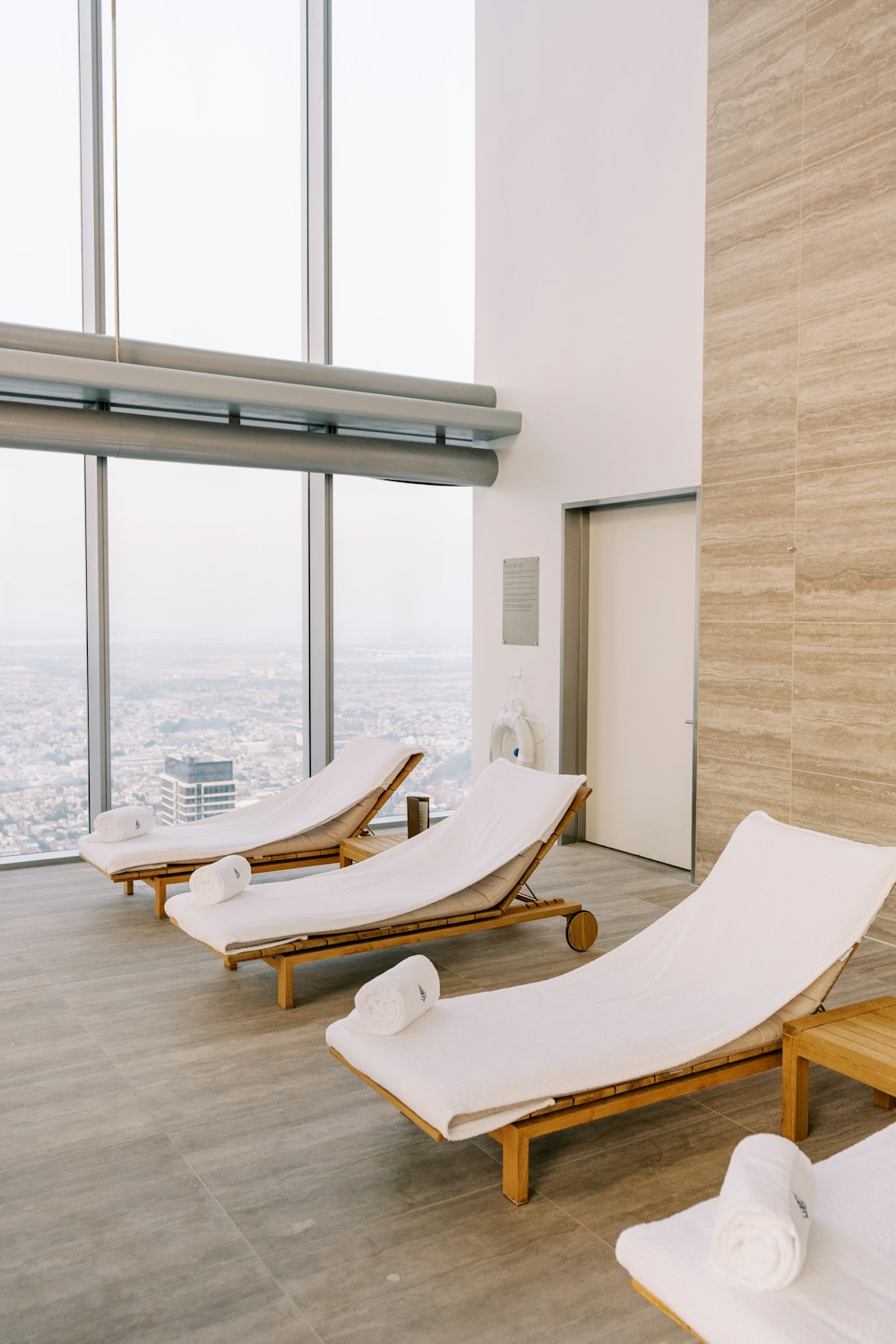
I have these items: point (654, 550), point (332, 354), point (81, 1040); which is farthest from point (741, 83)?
point (81, 1040)

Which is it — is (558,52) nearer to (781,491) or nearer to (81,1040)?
(781,491)

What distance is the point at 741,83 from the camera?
552 cm

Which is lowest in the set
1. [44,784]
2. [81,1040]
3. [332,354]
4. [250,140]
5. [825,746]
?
[81,1040]

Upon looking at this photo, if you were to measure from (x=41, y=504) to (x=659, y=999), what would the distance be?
483cm

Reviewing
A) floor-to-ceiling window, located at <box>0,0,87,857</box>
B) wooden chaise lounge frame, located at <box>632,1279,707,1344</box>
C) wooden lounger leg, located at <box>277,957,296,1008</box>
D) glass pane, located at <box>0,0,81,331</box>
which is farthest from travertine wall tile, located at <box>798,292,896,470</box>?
glass pane, located at <box>0,0,81,331</box>

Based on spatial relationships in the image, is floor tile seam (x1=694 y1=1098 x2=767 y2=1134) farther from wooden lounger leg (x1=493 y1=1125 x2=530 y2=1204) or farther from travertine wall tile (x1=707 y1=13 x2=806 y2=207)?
travertine wall tile (x1=707 y1=13 x2=806 y2=207)

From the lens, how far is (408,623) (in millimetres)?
7898

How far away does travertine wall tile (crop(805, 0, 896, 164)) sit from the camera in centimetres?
477

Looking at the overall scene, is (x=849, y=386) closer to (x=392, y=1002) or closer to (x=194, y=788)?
(x=392, y=1002)

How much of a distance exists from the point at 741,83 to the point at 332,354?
319 centimetres

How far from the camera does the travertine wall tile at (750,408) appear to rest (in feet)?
17.5

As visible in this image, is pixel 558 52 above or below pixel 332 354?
above

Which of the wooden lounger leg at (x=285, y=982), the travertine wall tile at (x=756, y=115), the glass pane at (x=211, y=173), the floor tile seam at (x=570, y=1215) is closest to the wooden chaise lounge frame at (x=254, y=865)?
the wooden lounger leg at (x=285, y=982)

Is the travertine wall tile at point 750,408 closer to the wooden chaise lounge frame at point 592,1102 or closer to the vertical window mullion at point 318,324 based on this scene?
the vertical window mullion at point 318,324
